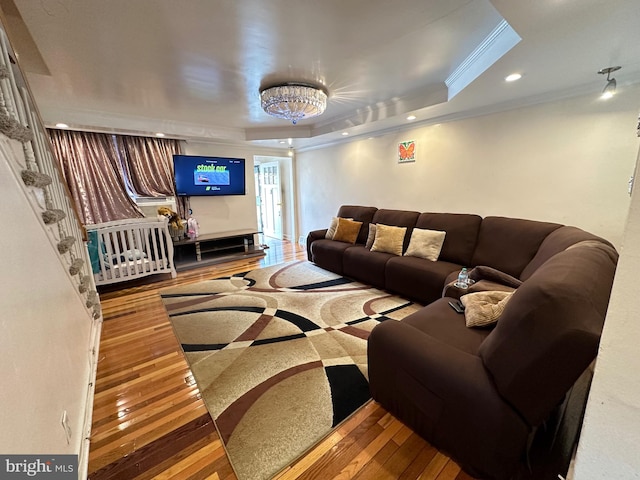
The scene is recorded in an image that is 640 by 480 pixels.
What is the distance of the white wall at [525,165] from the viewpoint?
2.30m

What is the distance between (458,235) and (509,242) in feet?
1.71

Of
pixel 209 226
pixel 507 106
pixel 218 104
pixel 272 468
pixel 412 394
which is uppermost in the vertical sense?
pixel 218 104

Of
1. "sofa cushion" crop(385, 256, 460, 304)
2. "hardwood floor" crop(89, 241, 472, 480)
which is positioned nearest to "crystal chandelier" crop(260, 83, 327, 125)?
"sofa cushion" crop(385, 256, 460, 304)

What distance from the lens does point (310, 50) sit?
202 centimetres

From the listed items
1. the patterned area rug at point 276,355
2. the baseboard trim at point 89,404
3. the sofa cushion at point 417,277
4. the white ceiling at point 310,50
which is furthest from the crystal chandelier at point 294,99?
the baseboard trim at point 89,404

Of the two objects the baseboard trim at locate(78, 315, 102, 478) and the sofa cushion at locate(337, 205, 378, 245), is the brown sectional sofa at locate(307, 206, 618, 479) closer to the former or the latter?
the baseboard trim at locate(78, 315, 102, 478)

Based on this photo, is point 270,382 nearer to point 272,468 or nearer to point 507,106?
point 272,468

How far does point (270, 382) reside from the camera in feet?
5.86

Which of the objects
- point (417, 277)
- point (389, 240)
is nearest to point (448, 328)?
point (417, 277)

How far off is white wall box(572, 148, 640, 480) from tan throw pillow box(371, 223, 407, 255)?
2.84 m

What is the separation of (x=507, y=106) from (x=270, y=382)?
3.59m

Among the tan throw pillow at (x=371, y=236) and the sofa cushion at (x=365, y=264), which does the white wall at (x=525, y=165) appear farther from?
the sofa cushion at (x=365, y=264)

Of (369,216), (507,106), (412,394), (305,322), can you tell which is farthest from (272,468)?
(507,106)

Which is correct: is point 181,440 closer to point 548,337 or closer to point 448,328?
point 448,328
